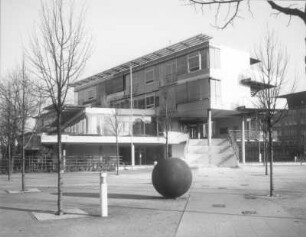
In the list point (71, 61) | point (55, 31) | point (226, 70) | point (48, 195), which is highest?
point (226, 70)

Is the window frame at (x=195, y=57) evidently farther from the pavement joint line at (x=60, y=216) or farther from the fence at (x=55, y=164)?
the pavement joint line at (x=60, y=216)

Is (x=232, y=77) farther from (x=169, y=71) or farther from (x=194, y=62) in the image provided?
(x=169, y=71)

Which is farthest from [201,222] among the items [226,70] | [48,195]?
[226,70]

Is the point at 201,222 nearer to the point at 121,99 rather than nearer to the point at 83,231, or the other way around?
the point at 83,231

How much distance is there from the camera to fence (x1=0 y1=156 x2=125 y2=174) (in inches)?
1551

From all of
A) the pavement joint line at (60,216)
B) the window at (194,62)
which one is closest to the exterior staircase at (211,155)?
the window at (194,62)

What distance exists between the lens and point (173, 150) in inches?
1925

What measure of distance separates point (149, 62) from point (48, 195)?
36604mm

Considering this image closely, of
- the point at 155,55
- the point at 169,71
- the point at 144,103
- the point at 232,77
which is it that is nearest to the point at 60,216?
the point at 232,77

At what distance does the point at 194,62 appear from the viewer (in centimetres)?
4534

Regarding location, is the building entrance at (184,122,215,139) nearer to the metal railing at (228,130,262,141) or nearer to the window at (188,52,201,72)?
the metal railing at (228,130,262,141)

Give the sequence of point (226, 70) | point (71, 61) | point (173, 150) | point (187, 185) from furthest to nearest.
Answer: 1. point (173, 150)
2. point (226, 70)
3. point (187, 185)
4. point (71, 61)

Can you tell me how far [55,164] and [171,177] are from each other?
2755 centimetres

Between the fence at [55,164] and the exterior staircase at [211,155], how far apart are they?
7.42 m
